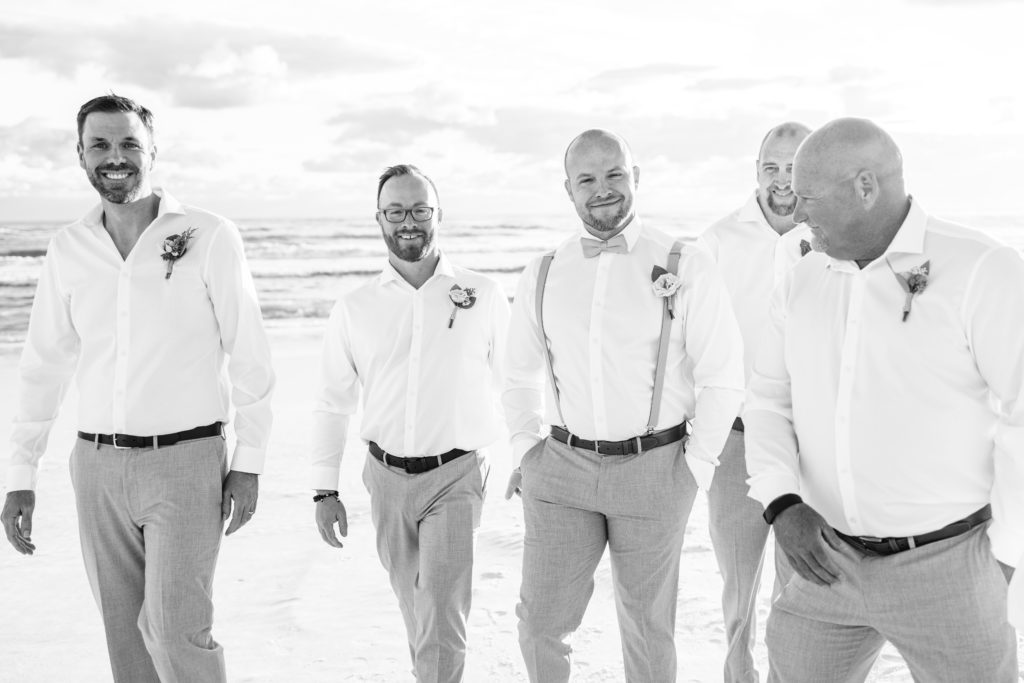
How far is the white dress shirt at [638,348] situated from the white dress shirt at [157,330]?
3.82 ft

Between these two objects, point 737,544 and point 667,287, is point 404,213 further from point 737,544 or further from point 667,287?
point 737,544

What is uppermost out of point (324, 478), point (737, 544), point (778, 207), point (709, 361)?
point (778, 207)

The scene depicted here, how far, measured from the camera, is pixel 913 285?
8.73 feet

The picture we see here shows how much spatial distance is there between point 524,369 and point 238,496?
121 cm

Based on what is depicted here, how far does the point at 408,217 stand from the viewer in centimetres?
415

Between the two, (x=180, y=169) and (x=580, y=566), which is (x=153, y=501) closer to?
(x=580, y=566)

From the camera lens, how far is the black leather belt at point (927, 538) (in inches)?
106

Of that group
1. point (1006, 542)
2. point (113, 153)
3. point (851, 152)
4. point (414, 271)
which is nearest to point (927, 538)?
point (1006, 542)

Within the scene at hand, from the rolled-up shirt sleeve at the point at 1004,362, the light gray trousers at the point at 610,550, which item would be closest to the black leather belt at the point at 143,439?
the light gray trousers at the point at 610,550

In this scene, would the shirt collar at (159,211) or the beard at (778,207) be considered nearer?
the shirt collar at (159,211)

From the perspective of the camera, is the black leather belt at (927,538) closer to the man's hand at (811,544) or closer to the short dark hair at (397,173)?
the man's hand at (811,544)

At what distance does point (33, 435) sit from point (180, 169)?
2972 centimetres

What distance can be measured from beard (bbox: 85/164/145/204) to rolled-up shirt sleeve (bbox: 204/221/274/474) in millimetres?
346

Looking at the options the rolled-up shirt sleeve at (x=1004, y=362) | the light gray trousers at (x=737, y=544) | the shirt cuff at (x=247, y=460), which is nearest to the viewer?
the rolled-up shirt sleeve at (x=1004, y=362)
